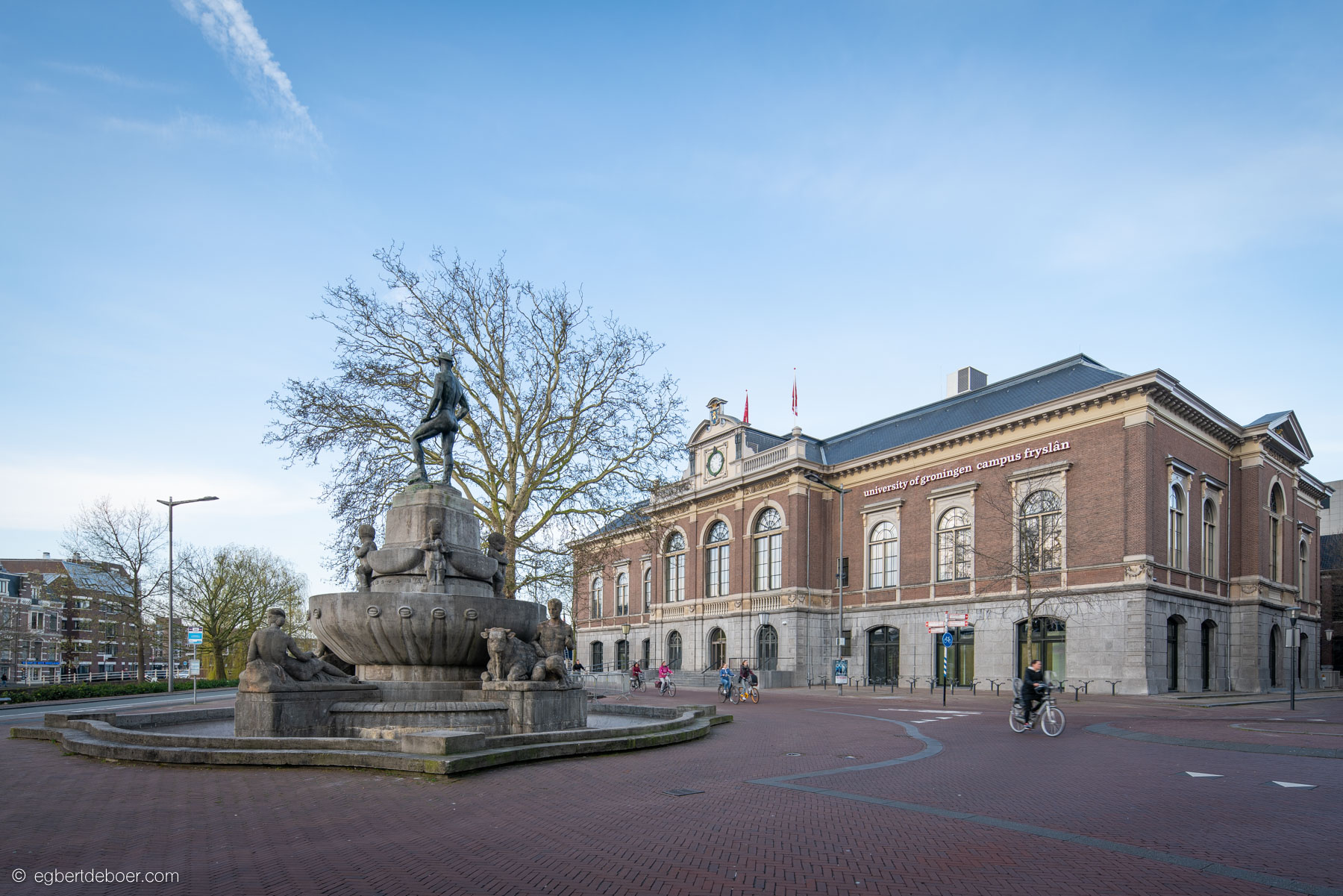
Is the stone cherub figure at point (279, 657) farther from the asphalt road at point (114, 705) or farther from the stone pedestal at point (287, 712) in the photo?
the asphalt road at point (114, 705)

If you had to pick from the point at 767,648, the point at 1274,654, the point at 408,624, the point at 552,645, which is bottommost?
the point at 767,648

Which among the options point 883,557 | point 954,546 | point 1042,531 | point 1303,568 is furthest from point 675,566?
point 1303,568

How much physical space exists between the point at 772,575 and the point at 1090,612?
18.5 metres

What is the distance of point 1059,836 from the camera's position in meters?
7.28

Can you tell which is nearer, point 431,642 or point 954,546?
point 431,642

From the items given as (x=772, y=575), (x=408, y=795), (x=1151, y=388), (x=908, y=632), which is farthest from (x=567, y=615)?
(x=408, y=795)

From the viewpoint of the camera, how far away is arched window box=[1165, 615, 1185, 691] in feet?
113

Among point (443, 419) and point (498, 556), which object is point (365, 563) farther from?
point (443, 419)

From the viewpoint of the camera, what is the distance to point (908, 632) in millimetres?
42188

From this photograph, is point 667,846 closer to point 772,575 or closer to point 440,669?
point 440,669

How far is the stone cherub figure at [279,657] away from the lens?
11.6 metres

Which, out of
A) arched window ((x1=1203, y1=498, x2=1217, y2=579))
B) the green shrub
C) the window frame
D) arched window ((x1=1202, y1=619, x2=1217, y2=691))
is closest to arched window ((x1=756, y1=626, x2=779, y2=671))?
the window frame

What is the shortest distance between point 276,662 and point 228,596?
48410 millimetres

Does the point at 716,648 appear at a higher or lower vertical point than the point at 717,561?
lower
